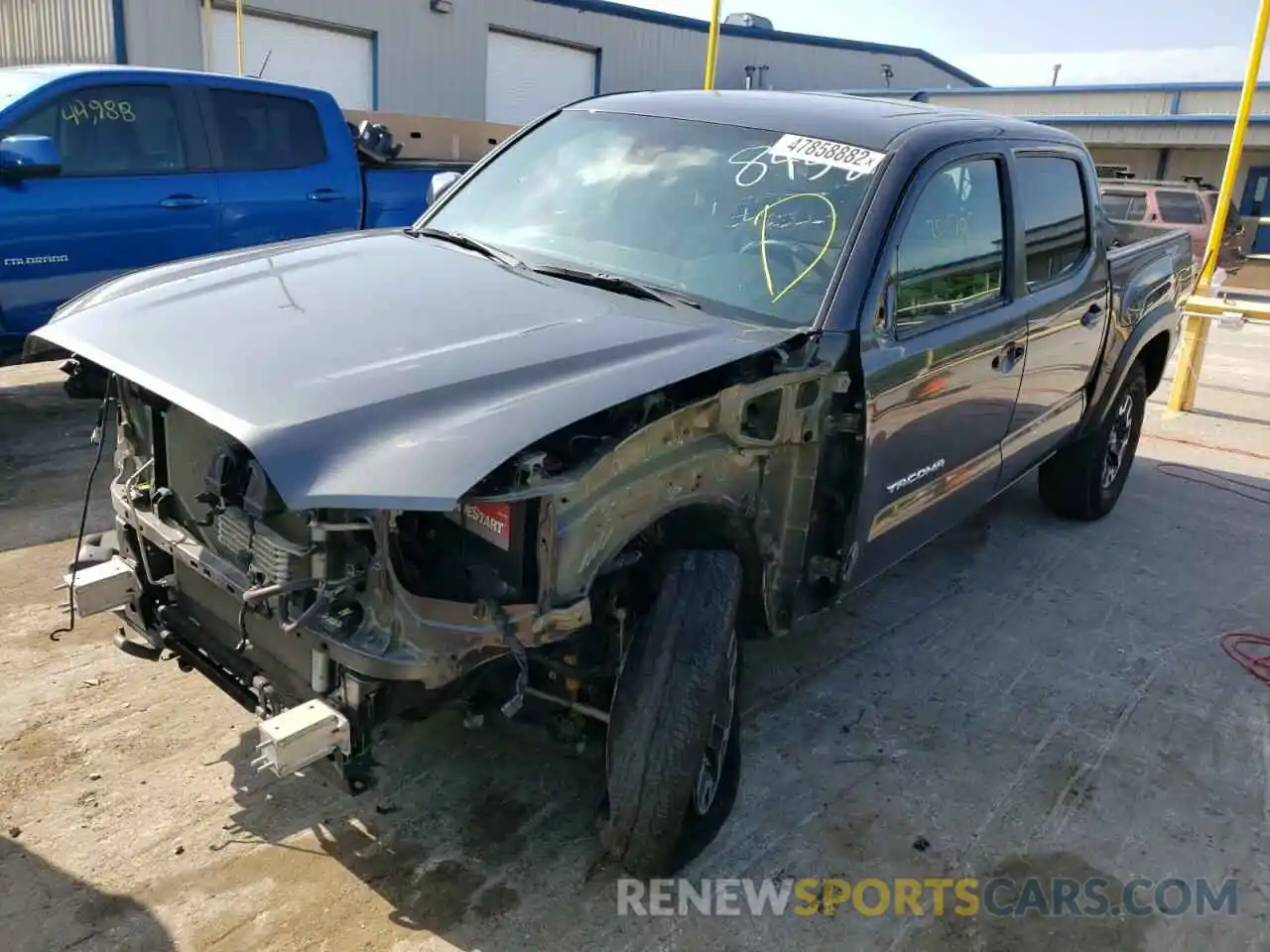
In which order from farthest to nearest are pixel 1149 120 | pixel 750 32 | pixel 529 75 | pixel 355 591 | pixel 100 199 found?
pixel 750 32 → pixel 1149 120 → pixel 529 75 → pixel 100 199 → pixel 355 591

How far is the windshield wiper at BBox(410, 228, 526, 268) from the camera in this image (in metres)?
3.44

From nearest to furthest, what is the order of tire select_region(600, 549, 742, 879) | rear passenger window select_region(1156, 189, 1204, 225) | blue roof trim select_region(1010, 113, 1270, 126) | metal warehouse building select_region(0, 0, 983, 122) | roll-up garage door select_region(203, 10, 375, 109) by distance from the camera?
tire select_region(600, 549, 742, 879) < metal warehouse building select_region(0, 0, 983, 122) < rear passenger window select_region(1156, 189, 1204, 225) < roll-up garage door select_region(203, 10, 375, 109) < blue roof trim select_region(1010, 113, 1270, 126)

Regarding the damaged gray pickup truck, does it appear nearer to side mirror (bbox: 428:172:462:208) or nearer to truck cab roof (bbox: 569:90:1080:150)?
truck cab roof (bbox: 569:90:1080:150)

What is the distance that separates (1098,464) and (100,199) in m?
5.66

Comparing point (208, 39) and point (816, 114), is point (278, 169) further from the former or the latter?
point (208, 39)

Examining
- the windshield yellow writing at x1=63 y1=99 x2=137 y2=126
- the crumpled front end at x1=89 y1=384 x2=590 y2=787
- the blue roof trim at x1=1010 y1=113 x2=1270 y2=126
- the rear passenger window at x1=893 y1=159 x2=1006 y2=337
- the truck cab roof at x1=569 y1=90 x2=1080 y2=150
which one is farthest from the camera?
the blue roof trim at x1=1010 y1=113 x2=1270 y2=126

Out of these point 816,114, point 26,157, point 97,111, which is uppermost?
point 816,114

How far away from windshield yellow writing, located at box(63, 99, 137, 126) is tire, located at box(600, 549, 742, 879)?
16.3 feet

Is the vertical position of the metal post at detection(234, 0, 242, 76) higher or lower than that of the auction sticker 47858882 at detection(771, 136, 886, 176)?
higher

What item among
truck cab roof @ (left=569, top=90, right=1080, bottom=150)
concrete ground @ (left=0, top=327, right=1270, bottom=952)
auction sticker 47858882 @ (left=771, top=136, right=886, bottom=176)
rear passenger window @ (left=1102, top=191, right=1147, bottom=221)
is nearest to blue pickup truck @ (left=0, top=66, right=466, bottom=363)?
concrete ground @ (left=0, top=327, right=1270, bottom=952)

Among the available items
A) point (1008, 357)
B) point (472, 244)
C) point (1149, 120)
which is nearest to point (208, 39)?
point (472, 244)

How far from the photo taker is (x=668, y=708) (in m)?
2.59

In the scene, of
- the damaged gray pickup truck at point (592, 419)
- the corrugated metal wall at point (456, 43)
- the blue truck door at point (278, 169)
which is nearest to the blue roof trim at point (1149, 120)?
the corrugated metal wall at point (456, 43)

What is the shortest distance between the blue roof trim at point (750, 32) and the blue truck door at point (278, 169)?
1528 cm
